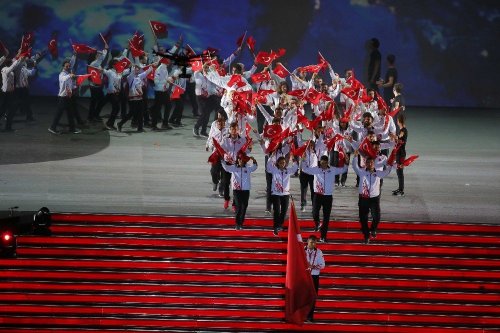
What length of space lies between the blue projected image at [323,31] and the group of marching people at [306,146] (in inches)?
211

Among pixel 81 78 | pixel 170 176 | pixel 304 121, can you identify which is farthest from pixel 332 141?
pixel 81 78

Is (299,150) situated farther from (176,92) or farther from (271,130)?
(176,92)

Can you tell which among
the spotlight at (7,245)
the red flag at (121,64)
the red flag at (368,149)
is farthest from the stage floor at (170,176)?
the spotlight at (7,245)

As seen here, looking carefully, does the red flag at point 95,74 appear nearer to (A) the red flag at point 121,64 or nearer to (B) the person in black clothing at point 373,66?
(A) the red flag at point 121,64

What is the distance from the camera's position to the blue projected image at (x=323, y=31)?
79.8ft

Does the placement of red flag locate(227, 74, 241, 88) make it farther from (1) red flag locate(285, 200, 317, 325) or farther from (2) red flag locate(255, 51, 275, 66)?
(1) red flag locate(285, 200, 317, 325)

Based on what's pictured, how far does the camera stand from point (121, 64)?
21.4m

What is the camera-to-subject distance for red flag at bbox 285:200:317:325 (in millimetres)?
14883

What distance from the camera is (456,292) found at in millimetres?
15695

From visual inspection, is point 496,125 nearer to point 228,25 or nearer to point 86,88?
point 228,25

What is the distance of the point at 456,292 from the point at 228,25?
10.3 meters

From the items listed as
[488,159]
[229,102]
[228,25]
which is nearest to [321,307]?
[229,102]

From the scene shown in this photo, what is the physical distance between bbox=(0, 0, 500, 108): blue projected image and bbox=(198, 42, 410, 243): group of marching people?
5.36m

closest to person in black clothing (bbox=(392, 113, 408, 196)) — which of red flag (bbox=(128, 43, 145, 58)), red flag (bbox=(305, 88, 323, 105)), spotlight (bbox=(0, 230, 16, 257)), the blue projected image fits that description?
red flag (bbox=(305, 88, 323, 105))
